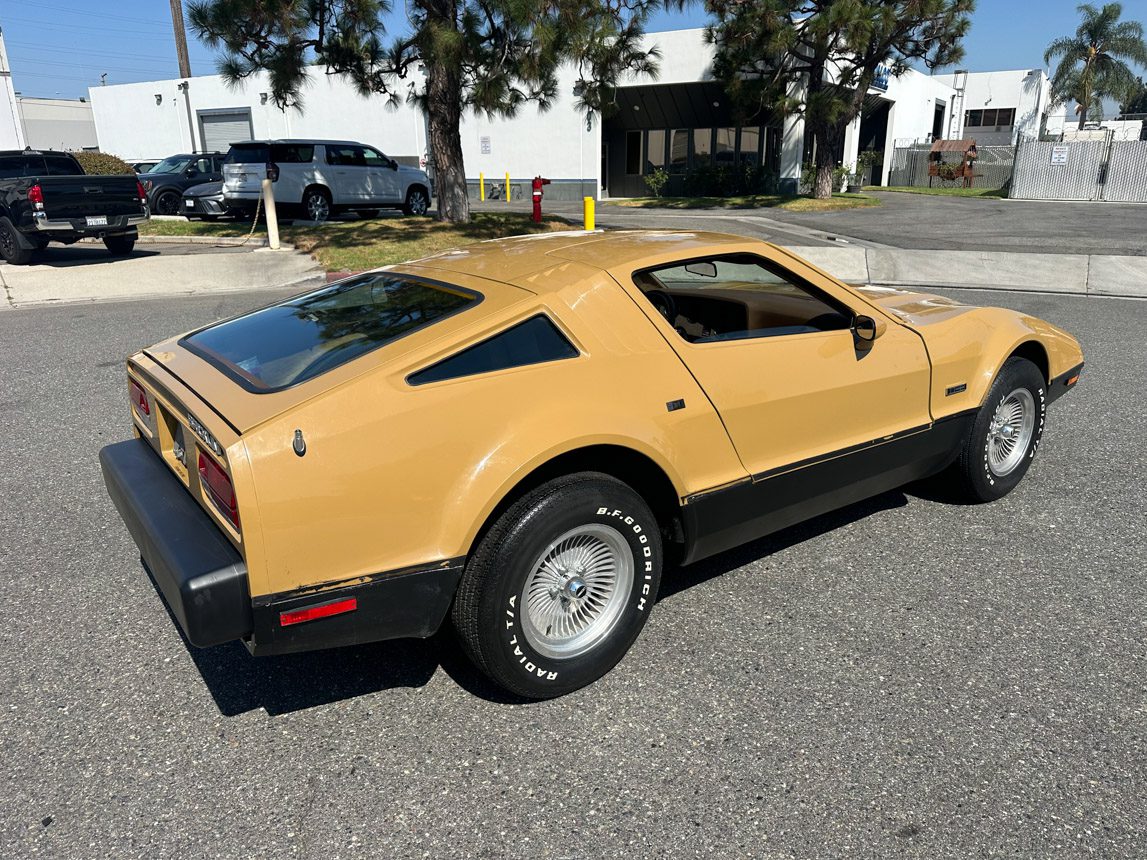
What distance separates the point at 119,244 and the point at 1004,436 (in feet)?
48.8

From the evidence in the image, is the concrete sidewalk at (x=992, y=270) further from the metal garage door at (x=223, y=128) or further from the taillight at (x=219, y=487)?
the metal garage door at (x=223, y=128)

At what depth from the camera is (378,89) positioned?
54.4 feet

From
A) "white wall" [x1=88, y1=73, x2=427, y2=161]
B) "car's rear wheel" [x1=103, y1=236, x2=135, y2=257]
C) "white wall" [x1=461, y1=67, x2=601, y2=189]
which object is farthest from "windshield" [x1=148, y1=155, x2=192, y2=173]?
"white wall" [x1=461, y1=67, x2=601, y2=189]

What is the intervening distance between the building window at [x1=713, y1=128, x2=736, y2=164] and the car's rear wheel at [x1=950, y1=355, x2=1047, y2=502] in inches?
1180

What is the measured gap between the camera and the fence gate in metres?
29.3

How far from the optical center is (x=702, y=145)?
3281 centimetres

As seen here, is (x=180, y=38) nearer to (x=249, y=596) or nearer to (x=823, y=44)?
(x=823, y=44)

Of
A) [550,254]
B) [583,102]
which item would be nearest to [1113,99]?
[583,102]

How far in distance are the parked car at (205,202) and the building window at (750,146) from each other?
19.6 metres

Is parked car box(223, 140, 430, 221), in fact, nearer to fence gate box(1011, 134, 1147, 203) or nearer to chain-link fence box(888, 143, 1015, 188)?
fence gate box(1011, 134, 1147, 203)

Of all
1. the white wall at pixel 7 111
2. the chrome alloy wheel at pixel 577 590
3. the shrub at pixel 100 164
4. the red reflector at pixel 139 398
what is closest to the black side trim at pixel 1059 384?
the chrome alloy wheel at pixel 577 590

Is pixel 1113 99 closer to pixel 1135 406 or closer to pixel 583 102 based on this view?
pixel 583 102

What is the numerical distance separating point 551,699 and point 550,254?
1694mm

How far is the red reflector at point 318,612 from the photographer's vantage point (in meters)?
2.41
